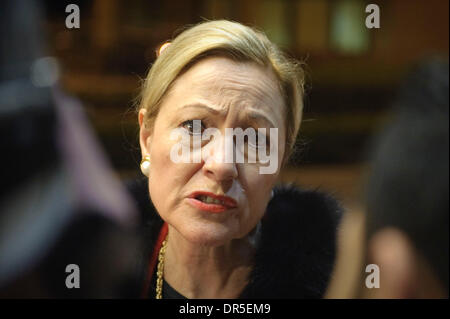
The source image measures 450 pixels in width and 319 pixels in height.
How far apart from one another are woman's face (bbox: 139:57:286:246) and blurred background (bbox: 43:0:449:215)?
74 mm

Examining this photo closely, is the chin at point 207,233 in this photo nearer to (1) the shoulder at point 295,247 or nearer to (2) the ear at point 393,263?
(1) the shoulder at point 295,247

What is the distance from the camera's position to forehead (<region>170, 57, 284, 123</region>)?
1.93 feet

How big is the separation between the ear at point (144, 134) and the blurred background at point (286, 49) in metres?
0.02

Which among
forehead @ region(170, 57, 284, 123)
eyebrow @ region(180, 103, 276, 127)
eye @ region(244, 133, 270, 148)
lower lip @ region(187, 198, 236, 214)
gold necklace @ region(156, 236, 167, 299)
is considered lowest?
gold necklace @ region(156, 236, 167, 299)

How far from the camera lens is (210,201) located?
59 cm

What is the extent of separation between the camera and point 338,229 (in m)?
0.71

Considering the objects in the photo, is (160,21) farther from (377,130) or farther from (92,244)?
(377,130)

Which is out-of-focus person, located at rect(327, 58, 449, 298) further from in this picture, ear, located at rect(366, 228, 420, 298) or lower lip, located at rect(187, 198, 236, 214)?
lower lip, located at rect(187, 198, 236, 214)

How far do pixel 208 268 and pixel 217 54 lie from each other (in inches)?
9.7

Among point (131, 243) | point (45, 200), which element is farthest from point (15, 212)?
point (131, 243)

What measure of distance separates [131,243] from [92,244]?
0.12 metres

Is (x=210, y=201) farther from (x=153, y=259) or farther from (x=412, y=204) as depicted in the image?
(x=412, y=204)

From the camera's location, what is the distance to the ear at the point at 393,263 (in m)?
0.80

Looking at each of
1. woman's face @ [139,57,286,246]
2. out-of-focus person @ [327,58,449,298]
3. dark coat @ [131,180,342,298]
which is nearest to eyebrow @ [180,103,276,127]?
woman's face @ [139,57,286,246]
